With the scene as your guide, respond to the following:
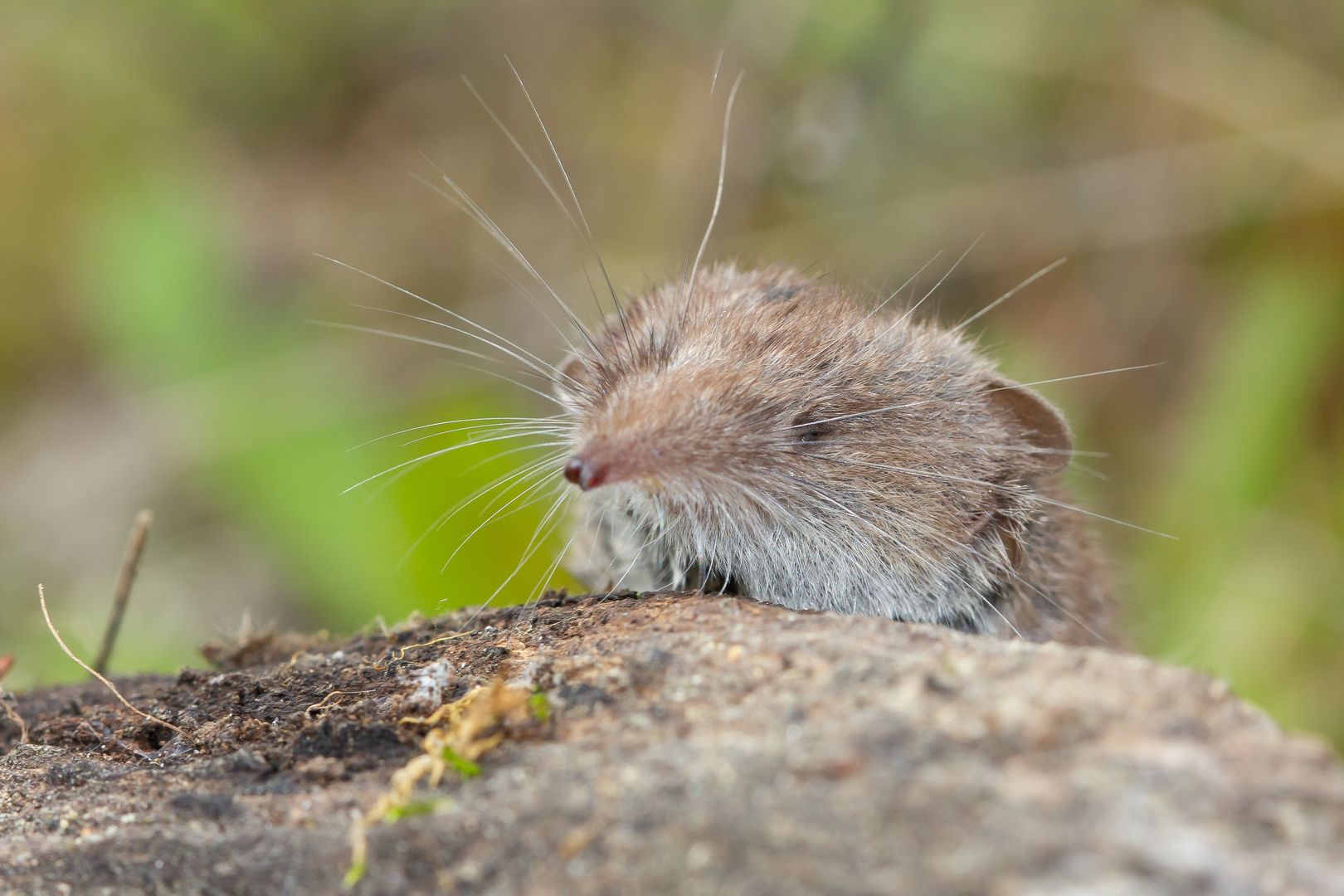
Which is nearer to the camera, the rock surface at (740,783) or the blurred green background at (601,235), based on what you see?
the rock surface at (740,783)

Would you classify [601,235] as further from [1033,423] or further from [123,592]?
[123,592]

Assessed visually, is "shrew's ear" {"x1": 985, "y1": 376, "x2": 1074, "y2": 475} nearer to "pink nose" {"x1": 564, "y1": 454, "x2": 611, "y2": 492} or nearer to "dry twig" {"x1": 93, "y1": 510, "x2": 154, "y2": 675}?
"pink nose" {"x1": 564, "y1": 454, "x2": 611, "y2": 492}

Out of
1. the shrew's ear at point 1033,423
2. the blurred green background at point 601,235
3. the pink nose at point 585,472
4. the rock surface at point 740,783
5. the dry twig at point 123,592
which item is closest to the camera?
the rock surface at point 740,783

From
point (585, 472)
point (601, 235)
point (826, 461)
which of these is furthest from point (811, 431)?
point (601, 235)

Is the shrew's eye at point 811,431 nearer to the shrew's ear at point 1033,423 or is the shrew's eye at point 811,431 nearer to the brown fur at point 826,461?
the brown fur at point 826,461

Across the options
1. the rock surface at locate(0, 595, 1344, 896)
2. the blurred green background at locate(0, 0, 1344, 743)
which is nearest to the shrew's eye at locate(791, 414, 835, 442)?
the rock surface at locate(0, 595, 1344, 896)

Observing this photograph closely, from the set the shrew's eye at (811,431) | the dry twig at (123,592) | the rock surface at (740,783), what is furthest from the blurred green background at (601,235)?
the rock surface at (740,783)

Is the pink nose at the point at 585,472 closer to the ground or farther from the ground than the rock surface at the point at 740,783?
farther from the ground
